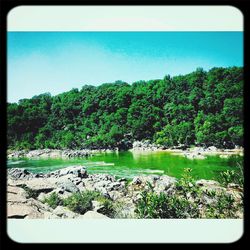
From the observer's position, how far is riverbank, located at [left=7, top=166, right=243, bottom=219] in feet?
12.2

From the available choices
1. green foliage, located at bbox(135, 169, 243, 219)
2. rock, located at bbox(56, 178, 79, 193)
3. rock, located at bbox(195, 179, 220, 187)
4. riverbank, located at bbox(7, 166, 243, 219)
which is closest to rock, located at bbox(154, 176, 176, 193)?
riverbank, located at bbox(7, 166, 243, 219)

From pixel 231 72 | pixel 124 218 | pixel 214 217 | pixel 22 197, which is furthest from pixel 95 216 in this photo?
pixel 231 72

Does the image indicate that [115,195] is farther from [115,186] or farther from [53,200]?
[53,200]

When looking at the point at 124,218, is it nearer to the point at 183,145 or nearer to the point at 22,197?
the point at 22,197

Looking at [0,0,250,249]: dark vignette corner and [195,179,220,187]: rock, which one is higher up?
[0,0,250,249]: dark vignette corner

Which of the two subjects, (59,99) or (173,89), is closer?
(59,99)

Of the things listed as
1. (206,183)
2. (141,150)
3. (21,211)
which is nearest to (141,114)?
(141,150)

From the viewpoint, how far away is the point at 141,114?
5059 mm

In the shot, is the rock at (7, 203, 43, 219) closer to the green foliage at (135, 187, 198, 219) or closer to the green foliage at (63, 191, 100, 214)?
the green foliage at (63, 191, 100, 214)

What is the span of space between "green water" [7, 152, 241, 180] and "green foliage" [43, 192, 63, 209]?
754 mm

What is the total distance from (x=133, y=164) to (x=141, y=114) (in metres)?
0.75

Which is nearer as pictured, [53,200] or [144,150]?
[53,200]

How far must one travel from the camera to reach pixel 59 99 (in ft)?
15.3
